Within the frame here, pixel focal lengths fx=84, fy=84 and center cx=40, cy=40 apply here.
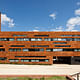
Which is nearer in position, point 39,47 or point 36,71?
point 36,71

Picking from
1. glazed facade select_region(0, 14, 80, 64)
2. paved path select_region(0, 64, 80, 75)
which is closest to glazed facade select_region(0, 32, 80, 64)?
glazed facade select_region(0, 14, 80, 64)

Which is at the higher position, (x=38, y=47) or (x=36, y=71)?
(x=38, y=47)

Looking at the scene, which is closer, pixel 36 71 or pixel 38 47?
pixel 36 71

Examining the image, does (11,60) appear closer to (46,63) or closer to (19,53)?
(19,53)

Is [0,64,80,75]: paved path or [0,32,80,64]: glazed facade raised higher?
[0,32,80,64]: glazed facade

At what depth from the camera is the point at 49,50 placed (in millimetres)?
35188

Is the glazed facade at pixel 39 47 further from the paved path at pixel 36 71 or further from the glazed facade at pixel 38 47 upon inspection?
the paved path at pixel 36 71

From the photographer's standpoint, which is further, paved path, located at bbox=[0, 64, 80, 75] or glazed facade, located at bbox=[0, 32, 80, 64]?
glazed facade, located at bbox=[0, 32, 80, 64]

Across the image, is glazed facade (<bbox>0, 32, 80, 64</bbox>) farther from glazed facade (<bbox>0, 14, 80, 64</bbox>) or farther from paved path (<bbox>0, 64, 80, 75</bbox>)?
paved path (<bbox>0, 64, 80, 75</bbox>)

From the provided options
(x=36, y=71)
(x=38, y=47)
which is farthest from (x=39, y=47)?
(x=36, y=71)

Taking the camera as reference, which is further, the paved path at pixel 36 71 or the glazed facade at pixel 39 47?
the glazed facade at pixel 39 47

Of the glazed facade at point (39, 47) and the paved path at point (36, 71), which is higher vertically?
the glazed facade at point (39, 47)

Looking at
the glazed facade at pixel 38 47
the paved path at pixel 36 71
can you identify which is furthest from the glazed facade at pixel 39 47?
the paved path at pixel 36 71

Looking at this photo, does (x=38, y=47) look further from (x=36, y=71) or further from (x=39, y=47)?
(x=36, y=71)
